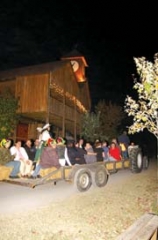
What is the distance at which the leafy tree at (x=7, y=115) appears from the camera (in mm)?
20666

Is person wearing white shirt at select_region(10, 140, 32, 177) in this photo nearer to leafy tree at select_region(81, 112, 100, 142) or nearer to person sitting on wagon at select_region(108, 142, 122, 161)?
person sitting on wagon at select_region(108, 142, 122, 161)

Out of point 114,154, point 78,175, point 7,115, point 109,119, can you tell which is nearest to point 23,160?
point 78,175

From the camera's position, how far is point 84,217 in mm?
7133

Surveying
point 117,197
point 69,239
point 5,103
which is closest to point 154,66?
point 117,197

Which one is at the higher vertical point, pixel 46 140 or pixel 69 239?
pixel 46 140

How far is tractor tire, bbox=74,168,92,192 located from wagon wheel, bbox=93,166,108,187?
58cm

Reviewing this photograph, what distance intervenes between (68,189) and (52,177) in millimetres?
1589

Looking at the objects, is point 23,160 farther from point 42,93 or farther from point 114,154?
point 42,93

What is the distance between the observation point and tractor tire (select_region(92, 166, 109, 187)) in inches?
444

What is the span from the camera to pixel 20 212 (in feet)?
24.6

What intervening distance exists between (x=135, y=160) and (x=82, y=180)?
528 centimetres

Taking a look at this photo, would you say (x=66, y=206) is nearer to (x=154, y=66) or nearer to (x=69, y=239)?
(x=69, y=239)

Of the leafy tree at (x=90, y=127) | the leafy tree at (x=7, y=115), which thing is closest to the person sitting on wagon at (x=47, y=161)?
the leafy tree at (x=7, y=115)

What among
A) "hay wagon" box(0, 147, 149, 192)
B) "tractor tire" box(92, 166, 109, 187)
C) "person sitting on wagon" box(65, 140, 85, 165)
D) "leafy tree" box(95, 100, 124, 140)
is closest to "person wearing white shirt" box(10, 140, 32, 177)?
"hay wagon" box(0, 147, 149, 192)
